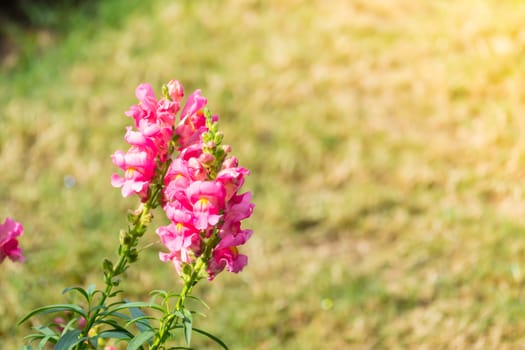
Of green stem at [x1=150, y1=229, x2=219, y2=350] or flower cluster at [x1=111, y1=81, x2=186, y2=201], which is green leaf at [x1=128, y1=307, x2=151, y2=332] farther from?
flower cluster at [x1=111, y1=81, x2=186, y2=201]

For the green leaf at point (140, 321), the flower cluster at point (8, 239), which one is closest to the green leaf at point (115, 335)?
the green leaf at point (140, 321)

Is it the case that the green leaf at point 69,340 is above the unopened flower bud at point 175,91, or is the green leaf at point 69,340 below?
below

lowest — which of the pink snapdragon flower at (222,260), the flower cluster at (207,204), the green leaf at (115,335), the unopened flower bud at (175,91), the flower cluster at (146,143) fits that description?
the green leaf at (115,335)

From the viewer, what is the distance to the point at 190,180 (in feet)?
4.82

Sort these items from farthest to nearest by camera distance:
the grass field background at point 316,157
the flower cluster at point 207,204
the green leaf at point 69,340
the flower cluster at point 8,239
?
the grass field background at point 316,157
the flower cluster at point 8,239
the green leaf at point 69,340
the flower cluster at point 207,204

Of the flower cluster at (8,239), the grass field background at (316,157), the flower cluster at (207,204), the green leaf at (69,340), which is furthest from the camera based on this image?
the grass field background at (316,157)

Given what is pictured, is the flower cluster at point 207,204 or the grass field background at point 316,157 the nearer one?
the flower cluster at point 207,204

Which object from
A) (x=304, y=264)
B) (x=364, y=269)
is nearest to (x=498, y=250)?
(x=364, y=269)

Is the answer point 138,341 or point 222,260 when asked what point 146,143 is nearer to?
point 222,260

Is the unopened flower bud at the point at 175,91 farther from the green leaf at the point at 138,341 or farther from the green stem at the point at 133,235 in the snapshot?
the green leaf at the point at 138,341

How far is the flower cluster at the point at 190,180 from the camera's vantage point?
1.44 metres

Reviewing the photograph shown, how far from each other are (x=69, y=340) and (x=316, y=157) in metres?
2.71

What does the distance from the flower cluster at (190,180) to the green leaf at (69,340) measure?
0.23 metres

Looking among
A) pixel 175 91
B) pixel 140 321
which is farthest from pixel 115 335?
pixel 175 91
